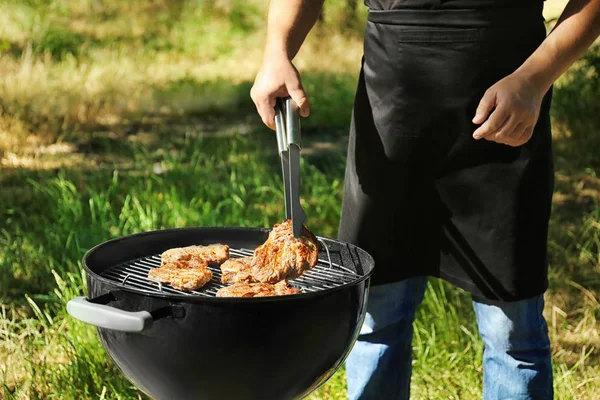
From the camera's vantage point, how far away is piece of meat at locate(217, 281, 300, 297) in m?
1.84

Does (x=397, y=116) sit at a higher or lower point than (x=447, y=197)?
higher

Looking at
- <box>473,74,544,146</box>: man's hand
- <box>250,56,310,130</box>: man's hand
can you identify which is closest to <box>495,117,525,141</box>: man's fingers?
<box>473,74,544,146</box>: man's hand

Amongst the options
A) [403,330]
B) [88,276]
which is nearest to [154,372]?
[88,276]

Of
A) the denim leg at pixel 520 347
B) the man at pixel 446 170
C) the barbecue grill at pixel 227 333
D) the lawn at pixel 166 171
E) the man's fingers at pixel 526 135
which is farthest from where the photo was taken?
the lawn at pixel 166 171

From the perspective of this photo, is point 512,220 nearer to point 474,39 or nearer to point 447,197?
point 447,197

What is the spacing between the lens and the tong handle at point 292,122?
1938mm

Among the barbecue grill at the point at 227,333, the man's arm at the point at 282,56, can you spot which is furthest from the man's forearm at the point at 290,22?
the barbecue grill at the point at 227,333

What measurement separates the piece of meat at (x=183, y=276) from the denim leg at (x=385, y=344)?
0.66m

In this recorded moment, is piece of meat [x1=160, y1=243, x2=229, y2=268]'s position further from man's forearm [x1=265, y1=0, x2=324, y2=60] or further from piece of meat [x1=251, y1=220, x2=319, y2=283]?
man's forearm [x1=265, y1=0, x2=324, y2=60]

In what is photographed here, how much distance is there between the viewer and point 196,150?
5496 millimetres

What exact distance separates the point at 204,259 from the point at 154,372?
387mm

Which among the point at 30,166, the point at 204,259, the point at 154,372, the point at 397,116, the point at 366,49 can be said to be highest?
the point at 366,49

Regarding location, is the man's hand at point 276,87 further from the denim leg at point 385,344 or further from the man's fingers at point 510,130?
the denim leg at point 385,344

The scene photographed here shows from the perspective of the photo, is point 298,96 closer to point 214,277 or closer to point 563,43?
point 214,277
